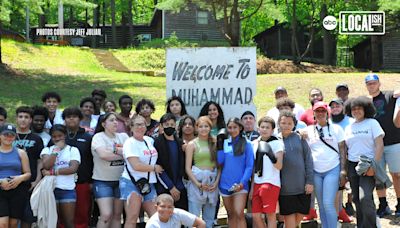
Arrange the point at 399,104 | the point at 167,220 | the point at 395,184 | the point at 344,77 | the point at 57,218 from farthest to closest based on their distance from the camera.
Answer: the point at 344,77, the point at 395,184, the point at 399,104, the point at 57,218, the point at 167,220

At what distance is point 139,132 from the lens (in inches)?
257

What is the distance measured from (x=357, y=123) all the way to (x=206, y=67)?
2.26 meters

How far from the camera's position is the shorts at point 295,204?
6.66 meters

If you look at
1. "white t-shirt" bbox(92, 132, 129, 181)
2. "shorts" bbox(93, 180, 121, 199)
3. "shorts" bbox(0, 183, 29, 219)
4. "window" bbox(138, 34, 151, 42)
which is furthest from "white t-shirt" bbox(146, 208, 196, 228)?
"window" bbox(138, 34, 151, 42)

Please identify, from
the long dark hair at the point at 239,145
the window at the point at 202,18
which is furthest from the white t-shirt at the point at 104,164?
the window at the point at 202,18

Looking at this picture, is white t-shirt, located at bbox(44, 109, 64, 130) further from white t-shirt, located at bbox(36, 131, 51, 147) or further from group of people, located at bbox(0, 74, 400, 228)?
white t-shirt, located at bbox(36, 131, 51, 147)

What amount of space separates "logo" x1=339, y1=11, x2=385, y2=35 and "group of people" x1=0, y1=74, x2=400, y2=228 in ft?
68.9

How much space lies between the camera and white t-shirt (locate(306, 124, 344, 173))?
6.88 metres

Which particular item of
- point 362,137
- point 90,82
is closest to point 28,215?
point 362,137

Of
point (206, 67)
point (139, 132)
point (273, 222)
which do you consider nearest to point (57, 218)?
point (139, 132)

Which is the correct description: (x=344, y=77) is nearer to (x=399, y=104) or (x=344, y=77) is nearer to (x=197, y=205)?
(x=399, y=104)

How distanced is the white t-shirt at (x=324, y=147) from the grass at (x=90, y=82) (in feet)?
24.9

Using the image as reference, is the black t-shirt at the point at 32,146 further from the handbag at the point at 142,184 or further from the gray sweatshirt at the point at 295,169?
the gray sweatshirt at the point at 295,169

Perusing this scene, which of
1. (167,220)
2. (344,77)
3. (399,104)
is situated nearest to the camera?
(167,220)
